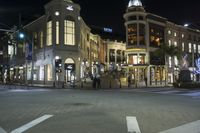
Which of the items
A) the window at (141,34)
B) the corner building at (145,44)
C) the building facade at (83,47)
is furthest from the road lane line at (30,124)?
the window at (141,34)

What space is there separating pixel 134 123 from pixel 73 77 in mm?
44861

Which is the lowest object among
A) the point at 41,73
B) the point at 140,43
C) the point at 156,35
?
the point at 41,73

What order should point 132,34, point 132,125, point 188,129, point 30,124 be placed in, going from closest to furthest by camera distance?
point 188,129 < point 132,125 < point 30,124 < point 132,34

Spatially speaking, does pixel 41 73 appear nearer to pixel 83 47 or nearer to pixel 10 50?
pixel 83 47

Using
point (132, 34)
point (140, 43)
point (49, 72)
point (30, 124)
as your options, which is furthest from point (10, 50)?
point (30, 124)

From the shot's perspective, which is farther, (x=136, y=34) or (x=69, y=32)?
(x=136, y=34)

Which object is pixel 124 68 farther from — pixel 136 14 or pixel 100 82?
pixel 100 82

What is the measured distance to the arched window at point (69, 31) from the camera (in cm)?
5512

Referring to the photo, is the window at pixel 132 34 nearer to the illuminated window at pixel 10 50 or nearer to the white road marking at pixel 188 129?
the illuminated window at pixel 10 50

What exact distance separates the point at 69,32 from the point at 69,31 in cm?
17

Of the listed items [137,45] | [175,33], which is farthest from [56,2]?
[175,33]

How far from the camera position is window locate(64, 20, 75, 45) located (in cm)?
5512

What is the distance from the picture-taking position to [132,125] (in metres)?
10.8

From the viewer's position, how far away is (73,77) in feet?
183
